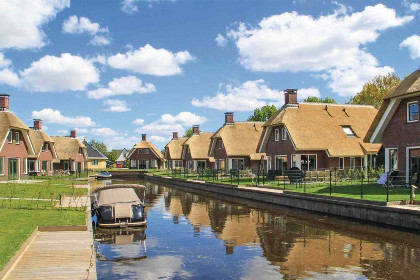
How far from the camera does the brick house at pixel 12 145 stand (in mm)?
40656

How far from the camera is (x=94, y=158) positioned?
94688 millimetres

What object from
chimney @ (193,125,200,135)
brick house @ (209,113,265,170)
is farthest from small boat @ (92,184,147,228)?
chimney @ (193,125,200,135)

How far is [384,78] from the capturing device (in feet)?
212

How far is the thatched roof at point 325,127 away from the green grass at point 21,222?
24216 mm

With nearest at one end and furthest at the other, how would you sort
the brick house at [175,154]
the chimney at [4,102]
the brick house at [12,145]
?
1. the brick house at [12,145]
2. the chimney at [4,102]
3. the brick house at [175,154]

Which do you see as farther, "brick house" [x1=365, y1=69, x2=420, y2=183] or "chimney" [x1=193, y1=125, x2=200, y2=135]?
"chimney" [x1=193, y1=125, x2=200, y2=135]

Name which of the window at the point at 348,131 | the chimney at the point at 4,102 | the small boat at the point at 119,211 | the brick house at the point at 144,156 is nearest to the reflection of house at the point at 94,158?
the brick house at the point at 144,156

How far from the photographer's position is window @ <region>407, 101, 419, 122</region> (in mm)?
25719

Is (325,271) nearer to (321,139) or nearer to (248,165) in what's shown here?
(321,139)

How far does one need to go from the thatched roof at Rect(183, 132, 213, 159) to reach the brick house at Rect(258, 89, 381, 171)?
91.5 ft

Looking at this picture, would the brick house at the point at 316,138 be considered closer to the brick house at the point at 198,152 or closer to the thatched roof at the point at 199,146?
the brick house at the point at 198,152

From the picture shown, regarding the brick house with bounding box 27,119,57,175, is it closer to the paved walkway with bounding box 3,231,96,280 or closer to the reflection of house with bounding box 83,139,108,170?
the reflection of house with bounding box 83,139,108,170

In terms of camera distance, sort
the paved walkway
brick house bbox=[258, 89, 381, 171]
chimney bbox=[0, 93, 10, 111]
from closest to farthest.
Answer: the paved walkway, brick house bbox=[258, 89, 381, 171], chimney bbox=[0, 93, 10, 111]

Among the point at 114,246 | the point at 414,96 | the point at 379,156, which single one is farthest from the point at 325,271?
the point at 379,156
